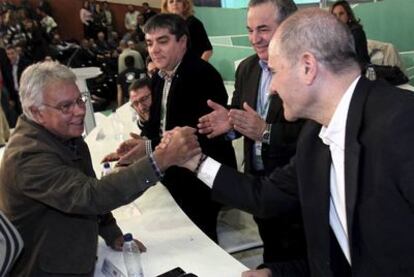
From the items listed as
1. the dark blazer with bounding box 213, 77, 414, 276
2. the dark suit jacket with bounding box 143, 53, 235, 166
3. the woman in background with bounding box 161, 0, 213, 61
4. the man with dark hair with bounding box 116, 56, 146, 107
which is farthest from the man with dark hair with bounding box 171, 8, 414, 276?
the man with dark hair with bounding box 116, 56, 146, 107

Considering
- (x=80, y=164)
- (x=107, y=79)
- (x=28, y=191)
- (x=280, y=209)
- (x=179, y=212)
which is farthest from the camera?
(x=107, y=79)

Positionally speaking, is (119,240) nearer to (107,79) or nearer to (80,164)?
(80,164)

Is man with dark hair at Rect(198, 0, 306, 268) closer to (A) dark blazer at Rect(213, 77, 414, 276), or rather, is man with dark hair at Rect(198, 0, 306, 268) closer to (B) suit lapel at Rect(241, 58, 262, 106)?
(B) suit lapel at Rect(241, 58, 262, 106)

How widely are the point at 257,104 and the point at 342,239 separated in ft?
3.44

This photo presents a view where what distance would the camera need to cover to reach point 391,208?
1.12 meters

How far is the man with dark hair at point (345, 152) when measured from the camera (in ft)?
3.63

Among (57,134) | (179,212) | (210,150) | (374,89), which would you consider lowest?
(179,212)

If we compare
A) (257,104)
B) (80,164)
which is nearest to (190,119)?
(257,104)

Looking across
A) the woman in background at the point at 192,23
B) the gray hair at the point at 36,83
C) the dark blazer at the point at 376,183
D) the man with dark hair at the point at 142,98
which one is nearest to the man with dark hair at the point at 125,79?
the woman in background at the point at 192,23

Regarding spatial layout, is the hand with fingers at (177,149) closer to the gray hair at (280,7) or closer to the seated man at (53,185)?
the seated man at (53,185)

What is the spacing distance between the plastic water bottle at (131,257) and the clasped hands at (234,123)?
1.82 feet

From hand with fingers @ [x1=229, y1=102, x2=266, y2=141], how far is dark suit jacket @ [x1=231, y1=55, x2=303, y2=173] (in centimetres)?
5

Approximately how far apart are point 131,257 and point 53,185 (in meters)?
0.43

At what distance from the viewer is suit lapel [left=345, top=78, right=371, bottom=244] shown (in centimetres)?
116
